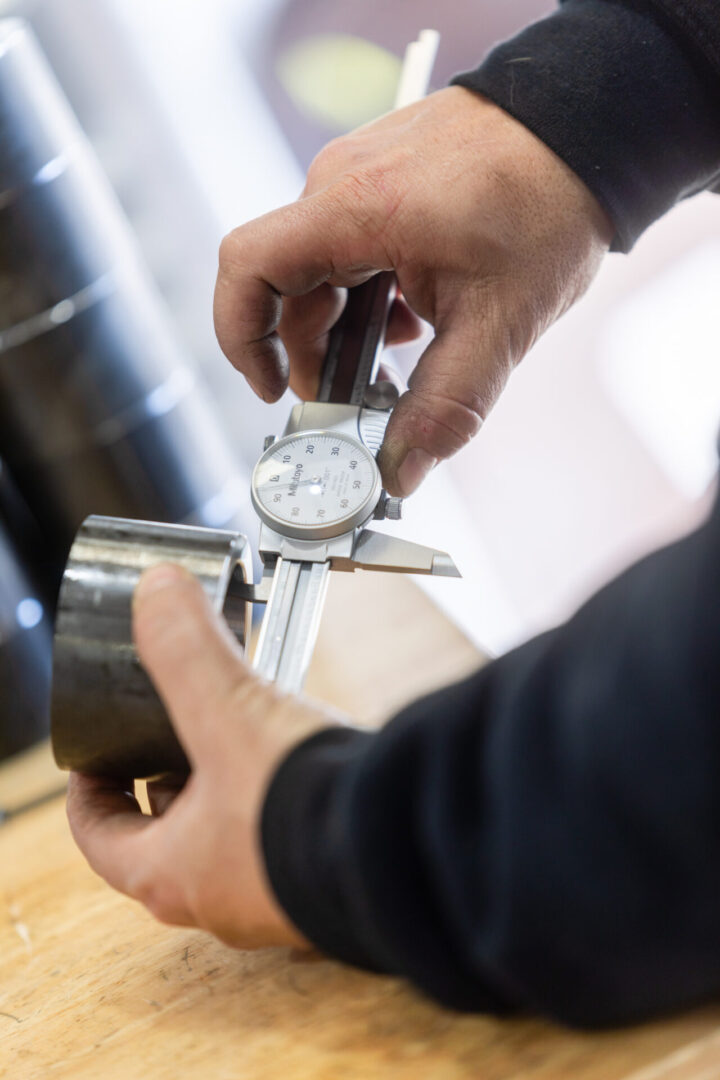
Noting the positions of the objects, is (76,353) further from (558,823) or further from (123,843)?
(558,823)

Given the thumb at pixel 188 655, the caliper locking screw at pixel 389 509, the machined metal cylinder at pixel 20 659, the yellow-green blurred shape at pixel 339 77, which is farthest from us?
the yellow-green blurred shape at pixel 339 77

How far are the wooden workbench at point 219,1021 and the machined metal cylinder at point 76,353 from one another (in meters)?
0.61

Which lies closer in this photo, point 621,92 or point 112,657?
point 112,657

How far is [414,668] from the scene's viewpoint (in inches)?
44.4

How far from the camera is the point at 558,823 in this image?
40cm

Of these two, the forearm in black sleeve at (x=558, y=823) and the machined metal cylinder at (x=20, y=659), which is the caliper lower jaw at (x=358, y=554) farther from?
the machined metal cylinder at (x=20, y=659)

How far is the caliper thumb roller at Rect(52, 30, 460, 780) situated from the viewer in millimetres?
615

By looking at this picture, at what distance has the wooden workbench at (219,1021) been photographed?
1.48 feet

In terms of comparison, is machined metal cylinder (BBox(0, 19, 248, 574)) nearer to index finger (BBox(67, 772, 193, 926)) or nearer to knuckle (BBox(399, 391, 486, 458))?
knuckle (BBox(399, 391, 486, 458))

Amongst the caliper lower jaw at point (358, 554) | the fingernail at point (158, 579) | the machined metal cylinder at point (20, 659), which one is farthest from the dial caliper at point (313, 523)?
the machined metal cylinder at point (20, 659)

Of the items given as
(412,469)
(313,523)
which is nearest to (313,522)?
(313,523)

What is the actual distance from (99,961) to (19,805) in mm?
524

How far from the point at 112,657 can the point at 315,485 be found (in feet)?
0.73

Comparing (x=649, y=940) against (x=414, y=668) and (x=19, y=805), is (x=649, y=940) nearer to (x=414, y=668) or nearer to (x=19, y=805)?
(x=414, y=668)
